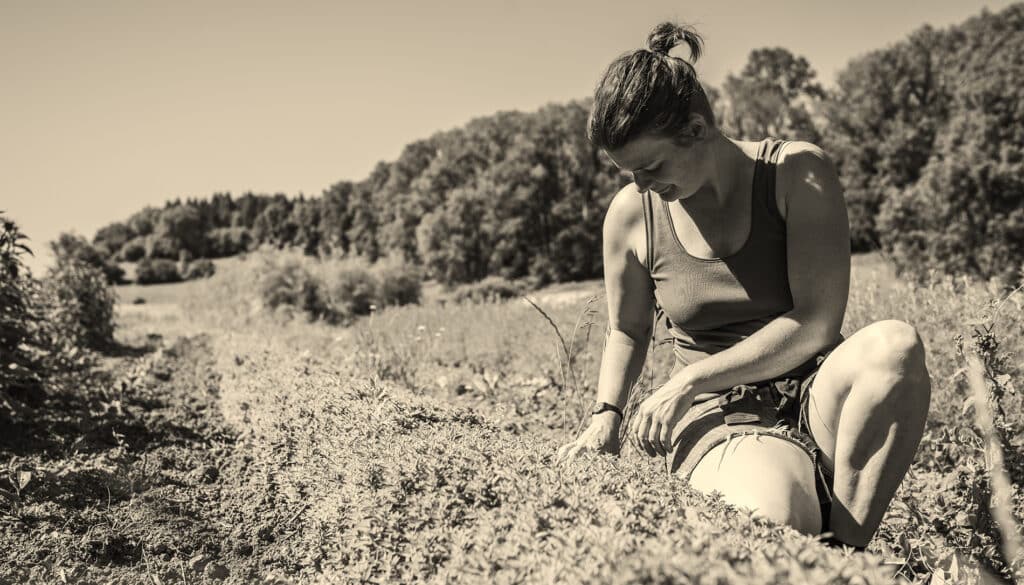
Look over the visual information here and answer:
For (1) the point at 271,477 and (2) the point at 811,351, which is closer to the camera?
(2) the point at 811,351

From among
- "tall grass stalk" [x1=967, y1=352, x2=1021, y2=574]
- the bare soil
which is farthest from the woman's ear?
the bare soil

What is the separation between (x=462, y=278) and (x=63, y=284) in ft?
80.0

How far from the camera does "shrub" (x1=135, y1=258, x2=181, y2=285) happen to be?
127 ft

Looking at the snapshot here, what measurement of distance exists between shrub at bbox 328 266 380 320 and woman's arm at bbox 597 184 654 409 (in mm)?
12648

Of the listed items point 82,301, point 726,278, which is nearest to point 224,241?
point 82,301

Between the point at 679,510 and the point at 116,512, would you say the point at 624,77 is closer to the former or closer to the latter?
the point at 679,510

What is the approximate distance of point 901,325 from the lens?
1938 millimetres

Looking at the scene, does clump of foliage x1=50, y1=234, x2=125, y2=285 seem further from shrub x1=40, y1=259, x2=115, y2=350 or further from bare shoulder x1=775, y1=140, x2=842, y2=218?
bare shoulder x1=775, y1=140, x2=842, y2=218

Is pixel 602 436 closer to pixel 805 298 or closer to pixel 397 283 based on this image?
pixel 805 298

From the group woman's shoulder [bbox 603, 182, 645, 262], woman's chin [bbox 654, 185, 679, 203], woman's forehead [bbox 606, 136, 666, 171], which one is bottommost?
woman's shoulder [bbox 603, 182, 645, 262]

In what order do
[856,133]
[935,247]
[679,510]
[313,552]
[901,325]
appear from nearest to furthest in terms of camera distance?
[679,510] < [901,325] < [313,552] < [935,247] < [856,133]

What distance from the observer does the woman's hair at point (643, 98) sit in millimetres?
2020

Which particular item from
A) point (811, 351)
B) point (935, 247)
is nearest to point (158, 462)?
point (811, 351)

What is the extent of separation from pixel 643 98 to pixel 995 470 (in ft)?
4.81
